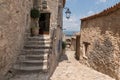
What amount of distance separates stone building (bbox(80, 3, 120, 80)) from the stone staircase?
2.80 metres

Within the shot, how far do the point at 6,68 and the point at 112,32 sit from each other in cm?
490

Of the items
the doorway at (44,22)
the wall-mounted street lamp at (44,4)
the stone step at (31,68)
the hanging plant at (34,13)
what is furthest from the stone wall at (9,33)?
the doorway at (44,22)

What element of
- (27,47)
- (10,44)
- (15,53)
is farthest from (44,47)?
(10,44)

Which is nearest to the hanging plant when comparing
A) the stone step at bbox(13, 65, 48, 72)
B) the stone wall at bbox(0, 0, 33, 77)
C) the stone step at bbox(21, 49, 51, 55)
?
the stone wall at bbox(0, 0, 33, 77)

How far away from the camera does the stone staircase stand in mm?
6461

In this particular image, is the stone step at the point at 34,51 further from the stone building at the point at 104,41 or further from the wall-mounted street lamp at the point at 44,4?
the wall-mounted street lamp at the point at 44,4

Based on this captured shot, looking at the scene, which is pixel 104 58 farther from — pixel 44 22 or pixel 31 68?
pixel 44 22

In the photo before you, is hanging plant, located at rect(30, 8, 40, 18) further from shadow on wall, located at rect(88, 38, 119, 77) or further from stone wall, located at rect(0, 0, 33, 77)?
shadow on wall, located at rect(88, 38, 119, 77)

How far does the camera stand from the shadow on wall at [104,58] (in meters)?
7.66

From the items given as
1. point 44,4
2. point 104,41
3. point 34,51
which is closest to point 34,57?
point 34,51

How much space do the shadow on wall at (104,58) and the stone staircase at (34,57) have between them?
2775mm

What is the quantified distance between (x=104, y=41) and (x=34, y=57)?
3678 mm

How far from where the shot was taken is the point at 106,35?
8.41 meters

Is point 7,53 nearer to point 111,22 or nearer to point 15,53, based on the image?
point 15,53
